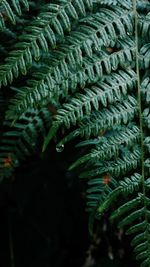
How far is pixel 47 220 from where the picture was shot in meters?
1.58

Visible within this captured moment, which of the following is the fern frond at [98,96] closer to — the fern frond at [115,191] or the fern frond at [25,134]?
the fern frond at [115,191]

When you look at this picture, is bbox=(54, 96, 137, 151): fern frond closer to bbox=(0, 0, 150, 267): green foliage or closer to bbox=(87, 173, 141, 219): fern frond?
bbox=(0, 0, 150, 267): green foliage

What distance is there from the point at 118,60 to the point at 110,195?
292 millimetres

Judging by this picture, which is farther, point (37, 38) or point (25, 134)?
point (25, 134)

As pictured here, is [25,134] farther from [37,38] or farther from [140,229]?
[140,229]

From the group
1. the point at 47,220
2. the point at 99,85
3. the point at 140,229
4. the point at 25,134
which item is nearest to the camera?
the point at 140,229

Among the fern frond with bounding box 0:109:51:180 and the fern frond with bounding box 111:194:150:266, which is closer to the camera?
Answer: the fern frond with bounding box 111:194:150:266

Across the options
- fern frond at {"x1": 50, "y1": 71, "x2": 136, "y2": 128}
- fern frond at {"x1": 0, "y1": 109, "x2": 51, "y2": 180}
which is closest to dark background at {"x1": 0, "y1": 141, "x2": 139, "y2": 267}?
fern frond at {"x1": 0, "y1": 109, "x2": 51, "y2": 180}

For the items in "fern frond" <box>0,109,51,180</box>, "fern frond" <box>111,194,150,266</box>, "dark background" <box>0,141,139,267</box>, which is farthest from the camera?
"dark background" <box>0,141,139,267</box>

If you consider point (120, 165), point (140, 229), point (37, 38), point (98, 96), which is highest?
point (37, 38)

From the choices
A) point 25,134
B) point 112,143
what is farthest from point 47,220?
point 112,143

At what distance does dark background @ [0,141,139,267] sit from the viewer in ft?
4.91

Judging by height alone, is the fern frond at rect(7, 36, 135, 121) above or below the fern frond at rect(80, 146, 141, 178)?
above

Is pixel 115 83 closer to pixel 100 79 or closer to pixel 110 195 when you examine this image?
pixel 100 79
